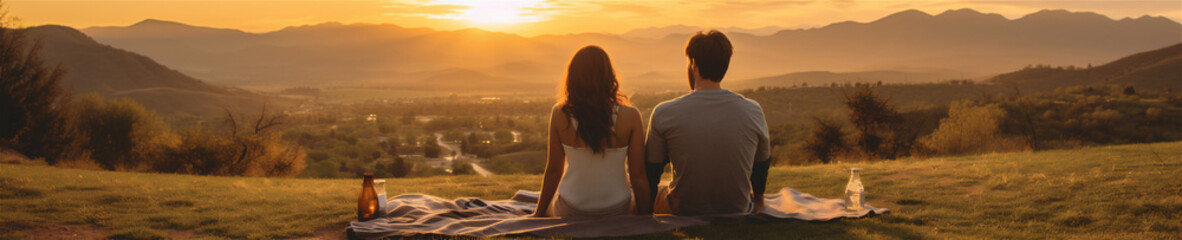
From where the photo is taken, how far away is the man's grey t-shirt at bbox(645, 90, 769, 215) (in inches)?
227

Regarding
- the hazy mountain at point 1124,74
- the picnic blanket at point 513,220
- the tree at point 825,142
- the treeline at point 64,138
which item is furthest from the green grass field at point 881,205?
the hazy mountain at point 1124,74

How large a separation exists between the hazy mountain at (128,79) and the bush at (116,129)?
93.3 meters

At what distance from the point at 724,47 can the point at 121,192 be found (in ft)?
30.1

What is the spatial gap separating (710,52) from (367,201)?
11.8 feet

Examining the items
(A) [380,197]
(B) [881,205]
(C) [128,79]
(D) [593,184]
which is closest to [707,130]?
(D) [593,184]

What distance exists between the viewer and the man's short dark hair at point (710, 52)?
554 centimetres

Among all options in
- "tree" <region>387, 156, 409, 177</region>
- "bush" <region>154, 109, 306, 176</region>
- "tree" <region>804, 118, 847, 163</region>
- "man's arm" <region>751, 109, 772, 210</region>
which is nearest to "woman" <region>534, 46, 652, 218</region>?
"man's arm" <region>751, 109, 772, 210</region>

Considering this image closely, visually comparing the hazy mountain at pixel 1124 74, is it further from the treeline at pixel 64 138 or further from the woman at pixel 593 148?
the woman at pixel 593 148

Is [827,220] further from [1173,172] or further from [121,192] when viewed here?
[121,192]

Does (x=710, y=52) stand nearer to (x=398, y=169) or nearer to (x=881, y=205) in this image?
(x=881, y=205)

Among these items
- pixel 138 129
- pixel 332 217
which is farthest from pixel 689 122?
pixel 138 129

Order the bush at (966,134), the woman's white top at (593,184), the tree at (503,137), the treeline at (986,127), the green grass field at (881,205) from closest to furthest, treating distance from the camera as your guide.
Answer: the woman's white top at (593,184) → the green grass field at (881,205) → the bush at (966,134) → the treeline at (986,127) → the tree at (503,137)

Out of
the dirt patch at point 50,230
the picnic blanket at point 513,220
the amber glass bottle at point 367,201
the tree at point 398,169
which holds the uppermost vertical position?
the amber glass bottle at point 367,201

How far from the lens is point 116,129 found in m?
43.6
